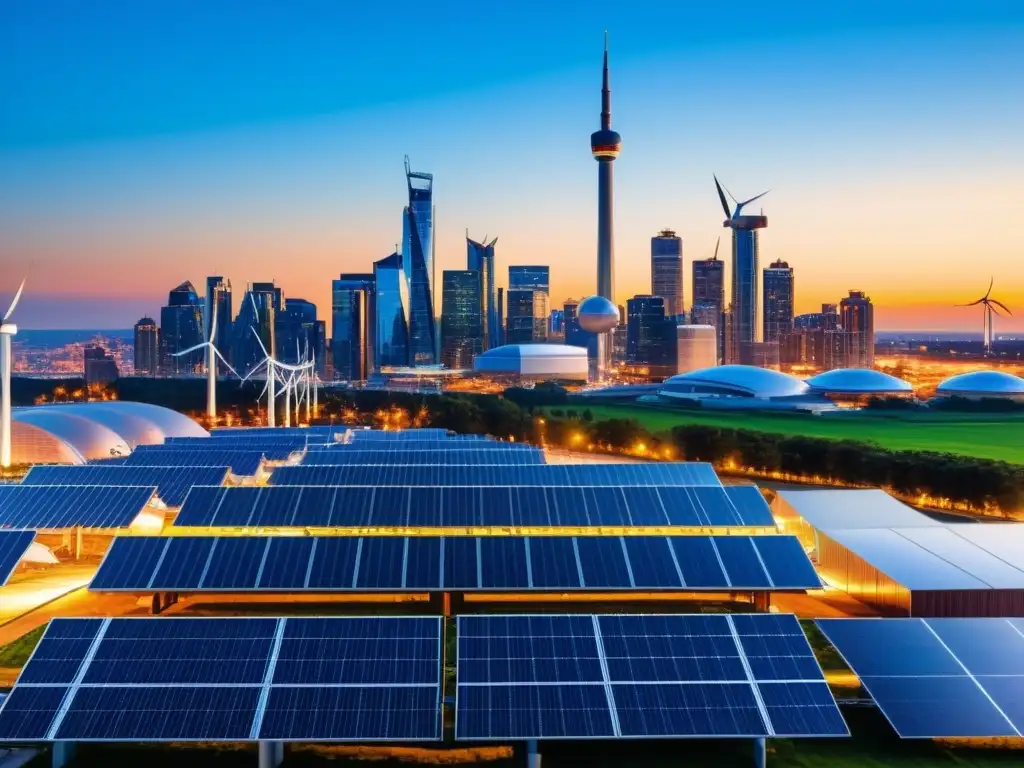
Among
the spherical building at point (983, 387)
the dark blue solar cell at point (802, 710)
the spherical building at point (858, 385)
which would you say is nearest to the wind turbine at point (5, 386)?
the dark blue solar cell at point (802, 710)

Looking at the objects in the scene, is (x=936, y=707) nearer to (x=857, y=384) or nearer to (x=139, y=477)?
(x=139, y=477)

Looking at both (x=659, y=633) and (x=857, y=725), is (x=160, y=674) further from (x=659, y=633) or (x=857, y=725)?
(x=857, y=725)

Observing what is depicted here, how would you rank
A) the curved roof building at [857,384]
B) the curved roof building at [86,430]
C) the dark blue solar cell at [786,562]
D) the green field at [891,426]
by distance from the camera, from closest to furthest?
the dark blue solar cell at [786,562], the curved roof building at [86,430], the green field at [891,426], the curved roof building at [857,384]

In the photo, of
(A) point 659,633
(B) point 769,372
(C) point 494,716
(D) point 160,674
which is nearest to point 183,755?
(D) point 160,674

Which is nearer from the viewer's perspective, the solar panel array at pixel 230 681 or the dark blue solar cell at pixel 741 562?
the solar panel array at pixel 230 681

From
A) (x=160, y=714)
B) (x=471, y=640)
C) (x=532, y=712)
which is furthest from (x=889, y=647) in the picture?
(x=160, y=714)

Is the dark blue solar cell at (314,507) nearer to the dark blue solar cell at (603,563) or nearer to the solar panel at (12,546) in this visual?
the solar panel at (12,546)

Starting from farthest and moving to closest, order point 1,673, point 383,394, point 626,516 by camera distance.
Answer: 1. point 383,394
2. point 626,516
3. point 1,673
